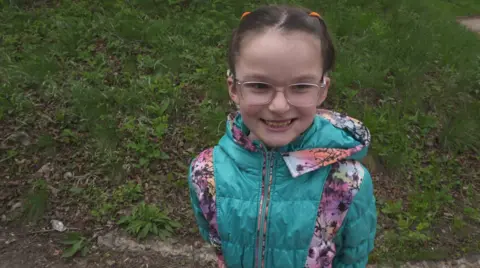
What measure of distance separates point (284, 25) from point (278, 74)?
0.52 ft

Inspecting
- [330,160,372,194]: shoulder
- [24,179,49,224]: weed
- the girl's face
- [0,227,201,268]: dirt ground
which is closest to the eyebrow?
the girl's face

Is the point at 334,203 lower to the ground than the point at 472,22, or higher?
higher

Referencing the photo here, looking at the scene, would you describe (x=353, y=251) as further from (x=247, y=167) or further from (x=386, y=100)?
(x=386, y=100)

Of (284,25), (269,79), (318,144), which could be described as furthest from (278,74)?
(318,144)

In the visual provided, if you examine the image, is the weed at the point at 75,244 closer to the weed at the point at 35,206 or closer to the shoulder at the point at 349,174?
the weed at the point at 35,206

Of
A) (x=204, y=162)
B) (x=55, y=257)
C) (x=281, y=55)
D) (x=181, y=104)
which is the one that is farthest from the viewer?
(x=181, y=104)

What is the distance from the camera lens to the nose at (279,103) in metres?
1.49

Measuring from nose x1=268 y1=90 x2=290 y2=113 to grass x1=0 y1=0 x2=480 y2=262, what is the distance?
7.01 ft

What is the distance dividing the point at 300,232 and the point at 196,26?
358cm

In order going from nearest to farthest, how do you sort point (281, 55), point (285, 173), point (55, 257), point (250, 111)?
point (281, 55)
point (250, 111)
point (285, 173)
point (55, 257)

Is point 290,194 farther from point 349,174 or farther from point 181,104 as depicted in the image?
point 181,104

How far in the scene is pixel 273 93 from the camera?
4.92ft

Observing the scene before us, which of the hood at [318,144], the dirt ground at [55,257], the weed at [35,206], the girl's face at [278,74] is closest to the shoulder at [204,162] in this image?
the hood at [318,144]

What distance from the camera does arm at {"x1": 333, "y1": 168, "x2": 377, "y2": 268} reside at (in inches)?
68.2
